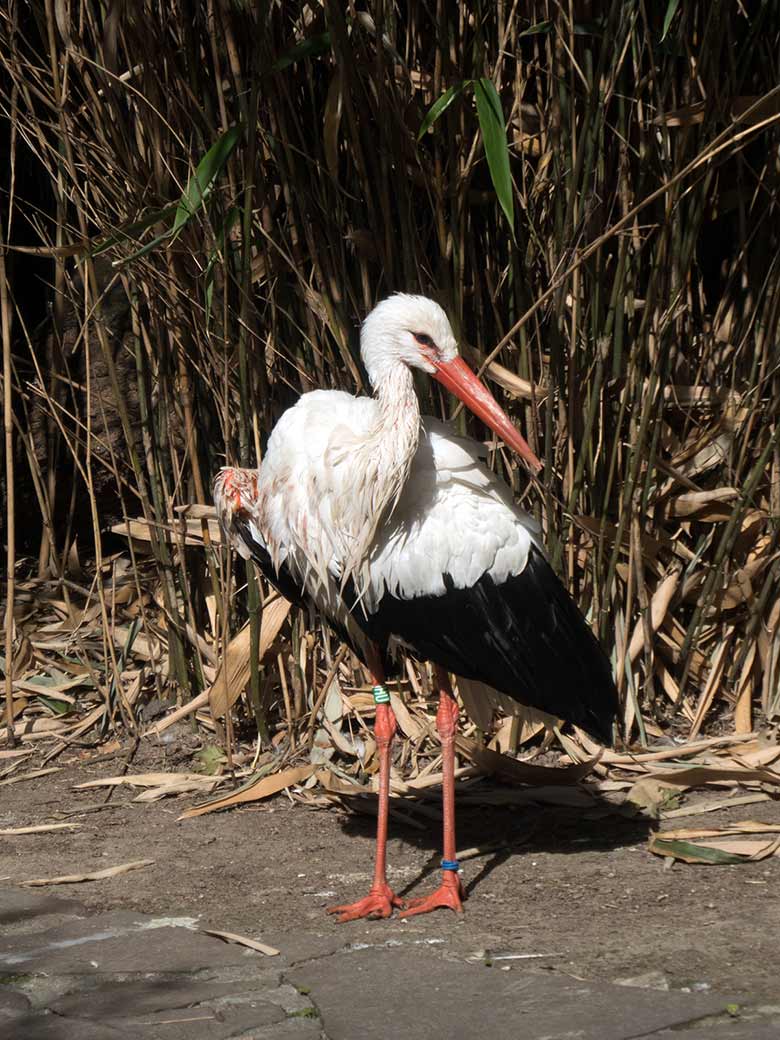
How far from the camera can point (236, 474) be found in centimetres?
384

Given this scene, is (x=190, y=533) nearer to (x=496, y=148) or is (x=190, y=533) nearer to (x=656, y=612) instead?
(x=656, y=612)

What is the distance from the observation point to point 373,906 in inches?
131

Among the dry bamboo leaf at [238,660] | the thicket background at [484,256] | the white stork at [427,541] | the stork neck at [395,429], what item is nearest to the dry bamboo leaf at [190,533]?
the thicket background at [484,256]

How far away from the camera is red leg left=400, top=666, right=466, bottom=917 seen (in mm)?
3354

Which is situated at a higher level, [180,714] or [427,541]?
[427,541]

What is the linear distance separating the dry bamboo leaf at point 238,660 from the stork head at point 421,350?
3.84 feet

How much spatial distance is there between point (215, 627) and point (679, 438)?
5.88 ft

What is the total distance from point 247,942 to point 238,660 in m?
1.54

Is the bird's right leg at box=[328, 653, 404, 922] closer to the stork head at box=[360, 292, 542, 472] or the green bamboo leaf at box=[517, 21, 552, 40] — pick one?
the stork head at box=[360, 292, 542, 472]

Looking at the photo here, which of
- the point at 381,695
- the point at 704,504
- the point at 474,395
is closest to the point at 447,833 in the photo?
the point at 381,695

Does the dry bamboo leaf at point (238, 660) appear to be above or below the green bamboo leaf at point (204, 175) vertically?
below

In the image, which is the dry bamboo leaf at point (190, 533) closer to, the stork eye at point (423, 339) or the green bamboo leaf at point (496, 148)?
the stork eye at point (423, 339)

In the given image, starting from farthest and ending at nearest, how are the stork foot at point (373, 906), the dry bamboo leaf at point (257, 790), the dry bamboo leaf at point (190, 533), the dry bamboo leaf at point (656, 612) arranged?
the dry bamboo leaf at point (190, 533) → the dry bamboo leaf at point (656, 612) → the dry bamboo leaf at point (257, 790) → the stork foot at point (373, 906)

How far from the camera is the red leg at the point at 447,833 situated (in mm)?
3354
